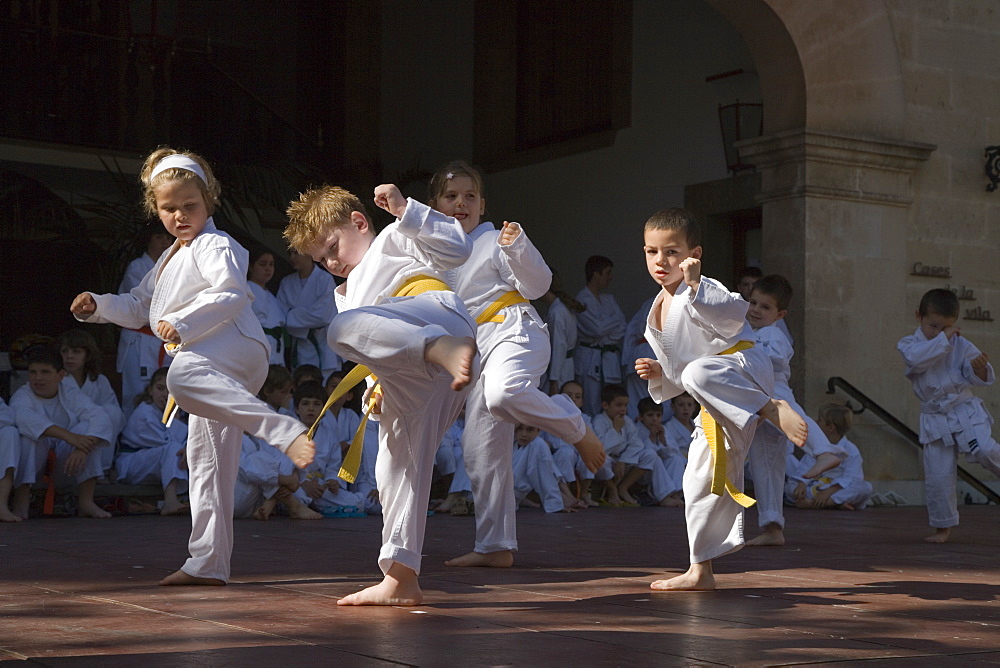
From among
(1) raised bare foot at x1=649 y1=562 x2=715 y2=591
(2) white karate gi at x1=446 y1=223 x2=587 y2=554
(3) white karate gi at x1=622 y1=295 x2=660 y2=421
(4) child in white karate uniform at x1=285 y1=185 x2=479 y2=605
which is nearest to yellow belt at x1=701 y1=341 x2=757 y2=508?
(1) raised bare foot at x1=649 y1=562 x2=715 y2=591

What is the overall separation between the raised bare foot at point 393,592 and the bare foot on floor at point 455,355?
77 cm

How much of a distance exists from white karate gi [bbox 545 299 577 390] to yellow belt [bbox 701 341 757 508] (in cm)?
680

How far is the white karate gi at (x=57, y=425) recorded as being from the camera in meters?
8.41

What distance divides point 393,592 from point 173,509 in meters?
4.76

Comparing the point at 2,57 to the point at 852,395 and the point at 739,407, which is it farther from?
the point at 739,407

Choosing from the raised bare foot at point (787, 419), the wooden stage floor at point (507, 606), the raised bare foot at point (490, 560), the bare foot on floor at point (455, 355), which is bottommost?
the wooden stage floor at point (507, 606)

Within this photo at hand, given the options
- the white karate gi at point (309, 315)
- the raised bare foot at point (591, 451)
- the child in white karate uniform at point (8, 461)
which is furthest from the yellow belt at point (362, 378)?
the white karate gi at point (309, 315)

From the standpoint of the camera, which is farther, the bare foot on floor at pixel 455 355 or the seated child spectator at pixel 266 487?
the seated child spectator at pixel 266 487

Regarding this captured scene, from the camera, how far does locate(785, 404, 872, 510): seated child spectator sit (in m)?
10.8

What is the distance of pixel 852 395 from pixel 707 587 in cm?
661

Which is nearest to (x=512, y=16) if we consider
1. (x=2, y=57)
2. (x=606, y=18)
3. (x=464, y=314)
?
(x=606, y=18)

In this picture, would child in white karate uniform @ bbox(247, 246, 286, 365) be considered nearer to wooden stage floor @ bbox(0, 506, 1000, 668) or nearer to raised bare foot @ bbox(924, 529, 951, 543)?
wooden stage floor @ bbox(0, 506, 1000, 668)

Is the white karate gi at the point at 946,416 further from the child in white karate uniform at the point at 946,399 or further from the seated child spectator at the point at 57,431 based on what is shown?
the seated child spectator at the point at 57,431

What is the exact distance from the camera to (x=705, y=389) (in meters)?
4.99
